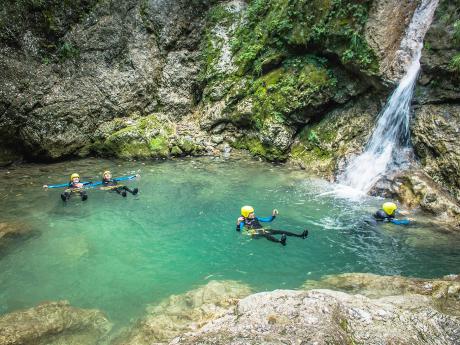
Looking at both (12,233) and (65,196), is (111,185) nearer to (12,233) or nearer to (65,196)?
(65,196)

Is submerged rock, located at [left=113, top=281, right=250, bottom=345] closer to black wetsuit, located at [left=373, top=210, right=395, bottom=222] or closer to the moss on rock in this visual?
black wetsuit, located at [left=373, top=210, right=395, bottom=222]

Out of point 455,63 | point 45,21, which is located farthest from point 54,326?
point 45,21

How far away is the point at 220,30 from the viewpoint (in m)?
18.0

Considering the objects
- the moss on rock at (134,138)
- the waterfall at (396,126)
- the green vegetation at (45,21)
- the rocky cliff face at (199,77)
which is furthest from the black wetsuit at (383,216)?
the green vegetation at (45,21)

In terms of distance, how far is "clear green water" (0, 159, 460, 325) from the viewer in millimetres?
7301

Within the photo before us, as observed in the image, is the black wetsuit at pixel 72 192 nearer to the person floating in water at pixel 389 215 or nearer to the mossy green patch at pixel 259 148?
the mossy green patch at pixel 259 148

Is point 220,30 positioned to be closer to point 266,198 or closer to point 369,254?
point 266,198

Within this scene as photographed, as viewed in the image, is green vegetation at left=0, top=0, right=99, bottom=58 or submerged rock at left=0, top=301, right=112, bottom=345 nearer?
submerged rock at left=0, top=301, right=112, bottom=345

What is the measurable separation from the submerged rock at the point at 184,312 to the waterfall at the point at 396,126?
667cm

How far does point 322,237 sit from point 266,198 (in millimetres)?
2728

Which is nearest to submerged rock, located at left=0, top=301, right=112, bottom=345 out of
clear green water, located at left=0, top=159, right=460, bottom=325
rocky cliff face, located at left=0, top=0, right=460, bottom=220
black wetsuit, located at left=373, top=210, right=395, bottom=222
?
clear green water, located at left=0, top=159, right=460, bottom=325

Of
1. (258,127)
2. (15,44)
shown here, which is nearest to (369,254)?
(258,127)

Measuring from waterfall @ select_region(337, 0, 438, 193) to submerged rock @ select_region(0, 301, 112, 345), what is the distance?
8668 millimetres

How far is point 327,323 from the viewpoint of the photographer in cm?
435
